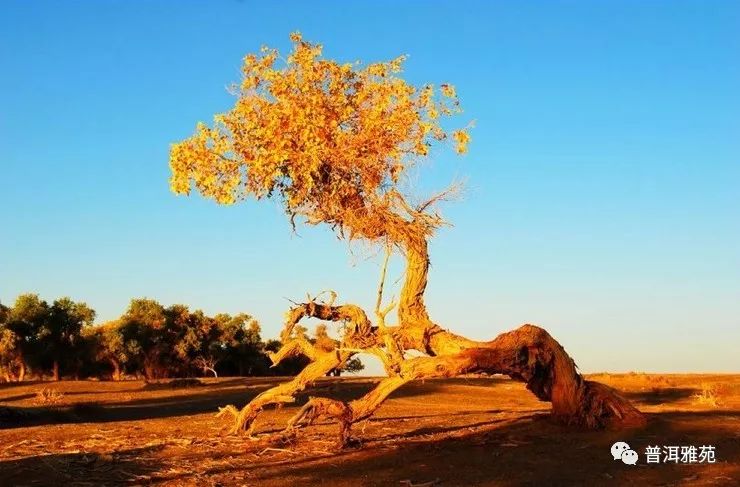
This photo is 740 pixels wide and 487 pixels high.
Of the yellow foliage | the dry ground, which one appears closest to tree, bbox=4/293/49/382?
the dry ground

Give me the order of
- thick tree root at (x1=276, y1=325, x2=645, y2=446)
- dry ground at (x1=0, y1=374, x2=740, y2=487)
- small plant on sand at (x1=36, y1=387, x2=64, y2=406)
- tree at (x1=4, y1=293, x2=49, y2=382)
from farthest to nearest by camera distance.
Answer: tree at (x1=4, y1=293, x2=49, y2=382)
small plant on sand at (x1=36, y1=387, x2=64, y2=406)
thick tree root at (x1=276, y1=325, x2=645, y2=446)
dry ground at (x1=0, y1=374, x2=740, y2=487)

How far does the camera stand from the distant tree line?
2194 inches

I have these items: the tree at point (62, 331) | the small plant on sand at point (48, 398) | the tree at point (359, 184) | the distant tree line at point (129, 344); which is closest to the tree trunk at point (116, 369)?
the distant tree line at point (129, 344)

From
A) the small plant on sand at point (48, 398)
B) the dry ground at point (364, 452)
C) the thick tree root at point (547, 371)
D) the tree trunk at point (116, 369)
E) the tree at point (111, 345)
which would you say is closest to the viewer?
the dry ground at point (364, 452)

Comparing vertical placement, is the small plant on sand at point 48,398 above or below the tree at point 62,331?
below

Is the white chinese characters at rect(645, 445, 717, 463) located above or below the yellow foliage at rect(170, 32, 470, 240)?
below

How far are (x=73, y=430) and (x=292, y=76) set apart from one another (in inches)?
383

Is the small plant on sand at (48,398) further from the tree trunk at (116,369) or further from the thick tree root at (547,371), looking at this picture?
the tree trunk at (116,369)

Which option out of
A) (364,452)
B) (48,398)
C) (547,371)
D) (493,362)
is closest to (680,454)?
(547,371)

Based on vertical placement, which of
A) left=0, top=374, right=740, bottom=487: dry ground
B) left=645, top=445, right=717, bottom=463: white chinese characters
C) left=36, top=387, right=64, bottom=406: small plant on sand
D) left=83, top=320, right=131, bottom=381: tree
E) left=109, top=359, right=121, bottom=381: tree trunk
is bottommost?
left=645, top=445, right=717, bottom=463: white chinese characters

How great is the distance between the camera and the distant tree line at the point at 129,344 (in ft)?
183

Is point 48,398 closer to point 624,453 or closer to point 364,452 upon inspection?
point 364,452

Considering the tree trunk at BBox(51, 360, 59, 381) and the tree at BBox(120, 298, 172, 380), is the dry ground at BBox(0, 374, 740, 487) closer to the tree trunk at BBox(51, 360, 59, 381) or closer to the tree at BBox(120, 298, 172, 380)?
the tree trunk at BBox(51, 360, 59, 381)

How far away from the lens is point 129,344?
2352 inches
